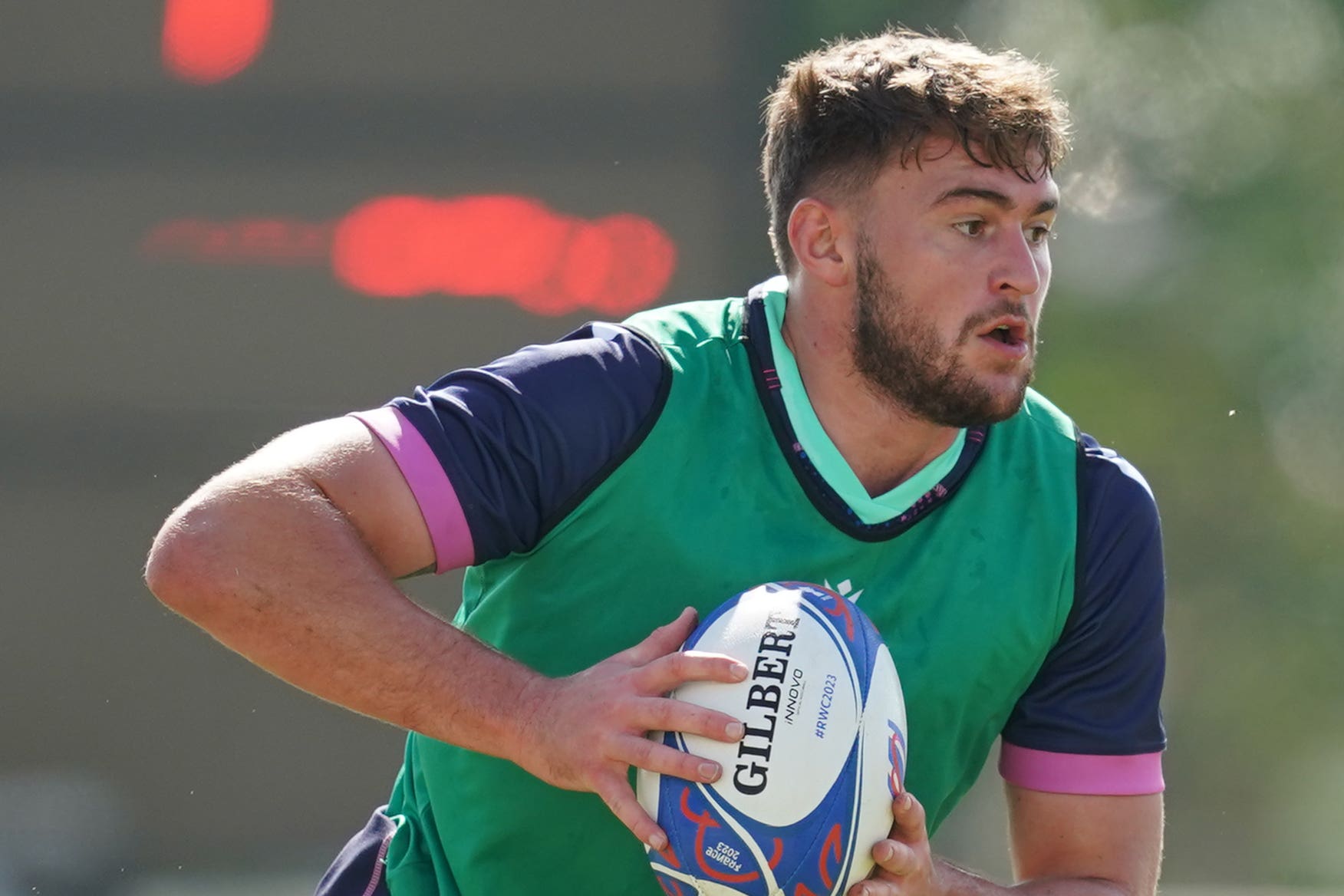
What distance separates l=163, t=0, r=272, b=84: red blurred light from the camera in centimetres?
388

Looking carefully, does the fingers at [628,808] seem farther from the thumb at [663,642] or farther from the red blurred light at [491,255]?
the red blurred light at [491,255]

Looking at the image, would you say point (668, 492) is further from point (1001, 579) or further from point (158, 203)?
point (158, 203)

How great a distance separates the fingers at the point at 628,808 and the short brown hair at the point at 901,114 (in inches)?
42.0

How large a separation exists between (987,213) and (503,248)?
1.68 meters

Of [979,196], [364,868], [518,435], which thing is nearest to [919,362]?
[979,196]

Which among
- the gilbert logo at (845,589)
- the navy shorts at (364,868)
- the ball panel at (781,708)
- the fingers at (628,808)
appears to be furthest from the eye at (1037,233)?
the navy shorts at (364,868)

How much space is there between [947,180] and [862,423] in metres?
0.38

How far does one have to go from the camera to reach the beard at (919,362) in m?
2.45

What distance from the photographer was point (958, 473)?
2566mm

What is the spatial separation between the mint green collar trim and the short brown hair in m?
0.26

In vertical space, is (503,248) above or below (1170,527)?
above

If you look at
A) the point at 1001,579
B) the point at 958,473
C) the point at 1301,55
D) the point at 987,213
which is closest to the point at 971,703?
the point at 1001,579

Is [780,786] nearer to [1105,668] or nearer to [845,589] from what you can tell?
[845,589]


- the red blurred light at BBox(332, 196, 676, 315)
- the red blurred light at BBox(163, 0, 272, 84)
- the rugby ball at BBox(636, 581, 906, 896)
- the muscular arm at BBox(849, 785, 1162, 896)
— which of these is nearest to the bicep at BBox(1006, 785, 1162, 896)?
the muscular arm at BBox(849, 785, 1162, 896)
